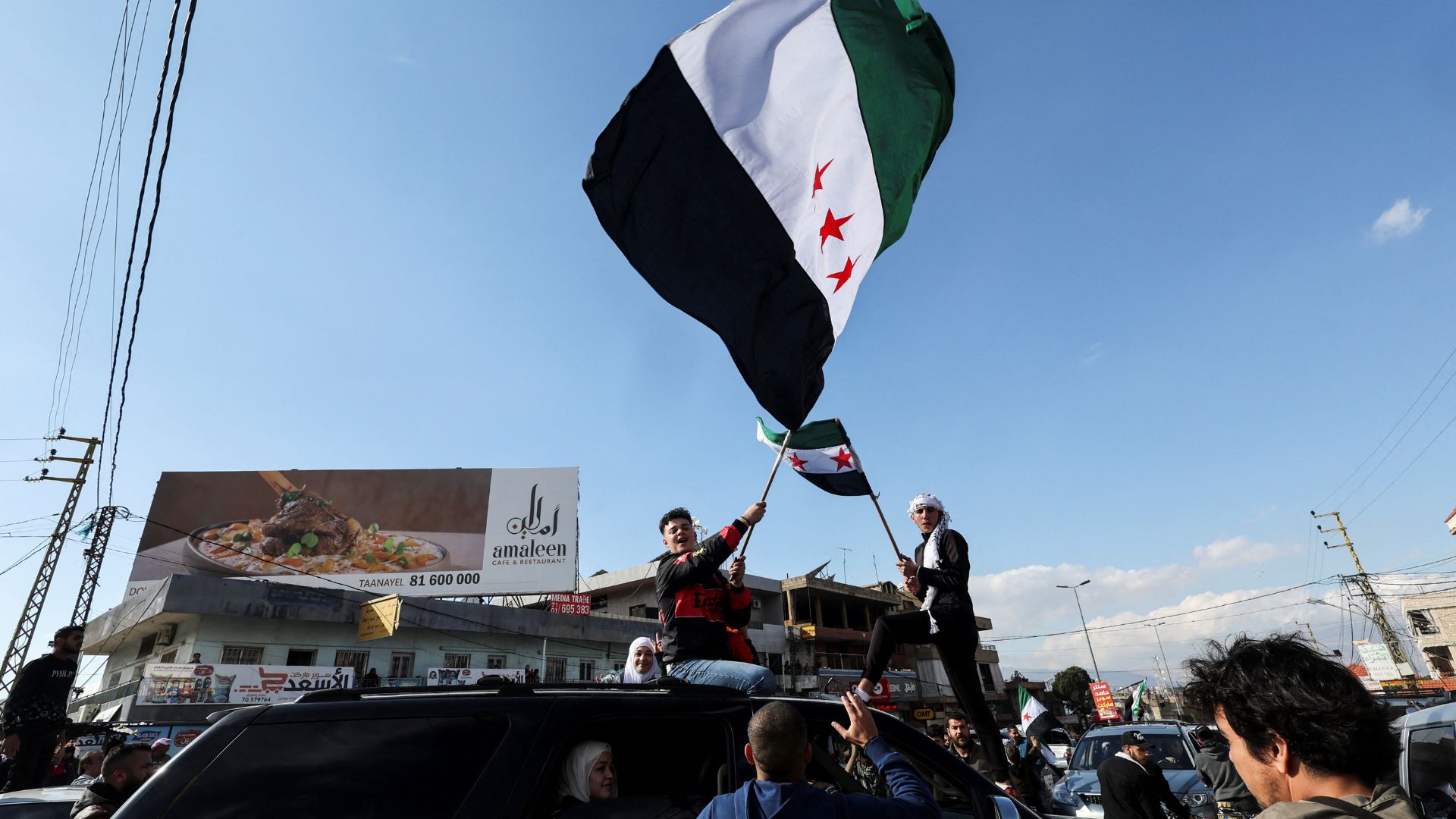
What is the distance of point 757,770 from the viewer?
238cm

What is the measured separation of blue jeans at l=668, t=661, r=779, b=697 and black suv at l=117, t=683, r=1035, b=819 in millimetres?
592

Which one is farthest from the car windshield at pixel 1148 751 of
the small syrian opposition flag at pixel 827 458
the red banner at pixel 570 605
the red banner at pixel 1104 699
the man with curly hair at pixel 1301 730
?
the red banner at pixel 570 605

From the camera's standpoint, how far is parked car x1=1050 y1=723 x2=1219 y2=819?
9008 mm

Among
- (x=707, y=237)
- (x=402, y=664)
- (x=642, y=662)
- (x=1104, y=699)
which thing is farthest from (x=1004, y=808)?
(x=1104, y=699)

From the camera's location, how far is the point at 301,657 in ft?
76.6

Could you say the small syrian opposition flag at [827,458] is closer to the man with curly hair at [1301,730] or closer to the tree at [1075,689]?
the man with curly hair at [1301,730]

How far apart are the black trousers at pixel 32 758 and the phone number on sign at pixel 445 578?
22.8 meters

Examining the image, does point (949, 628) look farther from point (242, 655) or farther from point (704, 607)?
point (242, 655)

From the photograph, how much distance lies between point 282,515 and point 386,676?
10.0 m

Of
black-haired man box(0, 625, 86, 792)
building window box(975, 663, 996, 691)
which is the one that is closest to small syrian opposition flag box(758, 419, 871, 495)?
black-haired man box(0, 625, 86, 792)

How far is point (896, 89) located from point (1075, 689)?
72821 mm

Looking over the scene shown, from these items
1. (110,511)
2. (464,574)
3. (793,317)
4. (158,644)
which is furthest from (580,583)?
(793,317)

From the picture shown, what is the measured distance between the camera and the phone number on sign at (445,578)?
28.7 m

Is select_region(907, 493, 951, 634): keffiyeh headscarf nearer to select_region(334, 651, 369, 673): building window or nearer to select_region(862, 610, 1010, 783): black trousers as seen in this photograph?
select_region(862, 610, 1010, 783): black trousers
